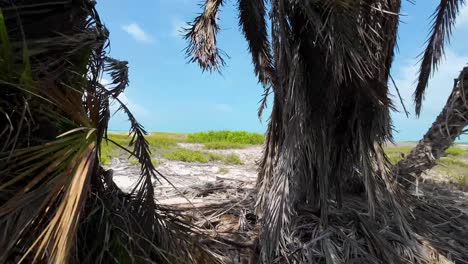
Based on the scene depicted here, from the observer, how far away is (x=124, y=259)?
2822mm

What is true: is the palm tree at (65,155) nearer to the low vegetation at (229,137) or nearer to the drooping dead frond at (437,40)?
the drooping dead frond at (437,40)

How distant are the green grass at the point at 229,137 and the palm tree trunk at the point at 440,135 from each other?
34.1 feet

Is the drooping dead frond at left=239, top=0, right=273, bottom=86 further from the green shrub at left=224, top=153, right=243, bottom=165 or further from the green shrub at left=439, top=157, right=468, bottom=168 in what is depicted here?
the green shrub at left=439, top=157, right=468, bottom=168

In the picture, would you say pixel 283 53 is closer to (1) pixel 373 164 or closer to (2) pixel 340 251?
(1) pixel 373 164

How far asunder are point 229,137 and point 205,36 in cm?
1208

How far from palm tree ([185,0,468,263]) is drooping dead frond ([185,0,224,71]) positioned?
0.55m

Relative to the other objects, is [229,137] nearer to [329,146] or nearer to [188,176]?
[188,176]

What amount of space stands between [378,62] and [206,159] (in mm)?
7154

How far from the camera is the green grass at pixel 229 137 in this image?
1770cm

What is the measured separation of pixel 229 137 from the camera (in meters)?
18.3

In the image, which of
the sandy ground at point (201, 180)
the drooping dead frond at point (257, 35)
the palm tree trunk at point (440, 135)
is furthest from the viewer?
the sandy ground at point (201, 180)

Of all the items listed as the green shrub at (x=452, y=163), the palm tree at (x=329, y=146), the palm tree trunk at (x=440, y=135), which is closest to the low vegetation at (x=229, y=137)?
the green shrub at (x=452, y=163)

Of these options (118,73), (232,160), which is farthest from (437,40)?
(232,160)

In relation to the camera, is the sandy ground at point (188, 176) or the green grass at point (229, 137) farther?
the green grass at point (229, 137)
